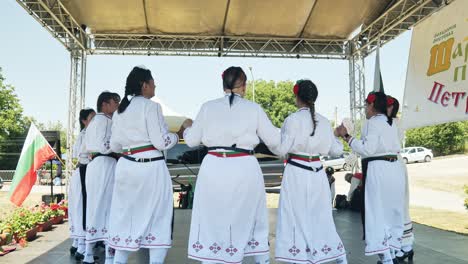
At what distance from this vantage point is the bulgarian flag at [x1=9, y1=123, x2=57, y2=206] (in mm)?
5492

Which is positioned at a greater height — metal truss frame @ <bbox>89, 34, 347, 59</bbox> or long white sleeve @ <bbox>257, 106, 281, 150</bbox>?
metal truss frame @ <bbox>89, 34, 347, 59</bbox>

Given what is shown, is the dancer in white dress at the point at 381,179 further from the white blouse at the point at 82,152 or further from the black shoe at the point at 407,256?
the white blouse at the point at 82,152

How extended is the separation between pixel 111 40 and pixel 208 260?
6.21 metres

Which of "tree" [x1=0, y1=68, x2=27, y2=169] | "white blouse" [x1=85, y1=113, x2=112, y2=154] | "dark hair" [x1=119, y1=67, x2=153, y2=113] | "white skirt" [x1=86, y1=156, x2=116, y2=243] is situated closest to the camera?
"dark hair" [x1=119, y1=67, x2=153, y2=113]

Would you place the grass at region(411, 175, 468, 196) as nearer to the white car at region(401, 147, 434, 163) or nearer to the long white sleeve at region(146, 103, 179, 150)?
the white car at region(401, 147, 434, 163)

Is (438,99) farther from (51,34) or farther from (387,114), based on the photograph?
(51,34)

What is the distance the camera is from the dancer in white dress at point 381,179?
3.62 metres

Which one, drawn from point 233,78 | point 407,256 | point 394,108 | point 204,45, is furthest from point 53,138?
point 407,256

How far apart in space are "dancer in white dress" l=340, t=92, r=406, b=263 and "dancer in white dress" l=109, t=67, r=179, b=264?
5.07 feet

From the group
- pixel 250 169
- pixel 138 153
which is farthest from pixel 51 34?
pixel 250 169

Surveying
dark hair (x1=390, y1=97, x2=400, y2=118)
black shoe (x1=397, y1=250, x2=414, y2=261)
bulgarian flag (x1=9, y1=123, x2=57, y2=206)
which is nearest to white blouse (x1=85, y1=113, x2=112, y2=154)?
bulgarian flag (x1=9, y1=123, x2=57, y2=206)

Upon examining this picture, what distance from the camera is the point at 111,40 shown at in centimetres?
810

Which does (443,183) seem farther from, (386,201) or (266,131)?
(266,131)

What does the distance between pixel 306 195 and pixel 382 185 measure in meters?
Answer: 0.92
